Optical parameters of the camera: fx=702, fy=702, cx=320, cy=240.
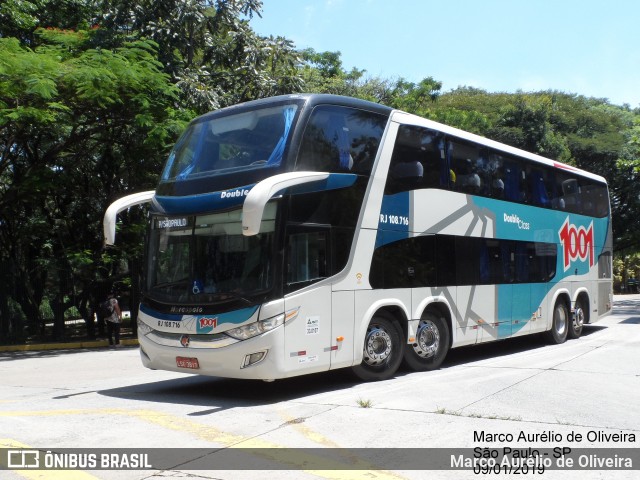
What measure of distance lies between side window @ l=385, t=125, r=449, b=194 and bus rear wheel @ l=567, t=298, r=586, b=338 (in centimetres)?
692

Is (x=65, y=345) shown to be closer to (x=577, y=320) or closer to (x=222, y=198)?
(x=222, y=198)

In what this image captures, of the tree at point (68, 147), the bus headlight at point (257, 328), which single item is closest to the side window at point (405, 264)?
the bus headlight at point (257, 328)

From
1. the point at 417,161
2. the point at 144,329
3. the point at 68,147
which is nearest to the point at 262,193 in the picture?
the point at 144,329

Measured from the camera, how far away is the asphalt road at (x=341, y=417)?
6.38 meters

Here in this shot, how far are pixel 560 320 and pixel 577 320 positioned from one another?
1.03m

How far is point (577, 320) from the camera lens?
17609 millimetres

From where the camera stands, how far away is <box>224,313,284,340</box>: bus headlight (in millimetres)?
9078

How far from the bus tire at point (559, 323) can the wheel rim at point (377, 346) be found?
6.74 m

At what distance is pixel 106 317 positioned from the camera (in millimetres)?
20672

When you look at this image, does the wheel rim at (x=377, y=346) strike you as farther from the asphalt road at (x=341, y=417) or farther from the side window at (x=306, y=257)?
the side window at (x=306, y=257)

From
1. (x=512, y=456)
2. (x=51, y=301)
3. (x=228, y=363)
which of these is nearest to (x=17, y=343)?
(x=51, y=301)

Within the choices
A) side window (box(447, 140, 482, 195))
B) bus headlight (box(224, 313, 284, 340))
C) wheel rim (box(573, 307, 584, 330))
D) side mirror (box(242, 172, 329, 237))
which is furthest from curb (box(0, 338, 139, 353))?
side mirror (box(242, 172, 329, 237))

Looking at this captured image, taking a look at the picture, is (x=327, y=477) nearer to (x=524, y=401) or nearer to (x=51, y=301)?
(x=524, y=401)

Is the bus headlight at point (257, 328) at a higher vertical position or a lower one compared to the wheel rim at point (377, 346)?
higher
